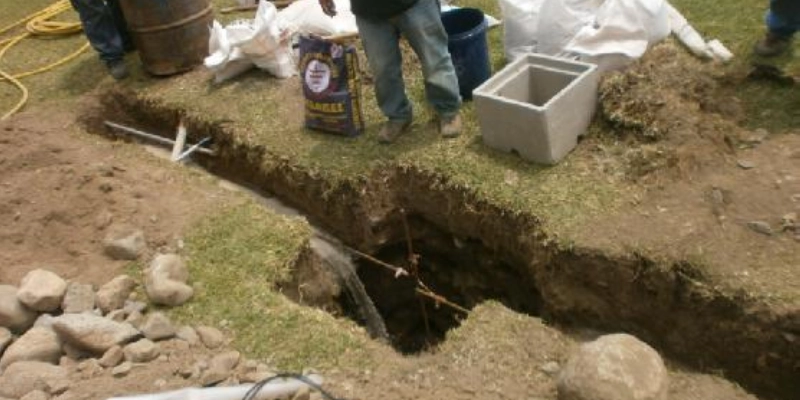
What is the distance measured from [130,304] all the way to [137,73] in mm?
2924

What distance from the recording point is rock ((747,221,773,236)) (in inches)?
116

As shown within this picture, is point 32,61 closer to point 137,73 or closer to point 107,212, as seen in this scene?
point 137,73

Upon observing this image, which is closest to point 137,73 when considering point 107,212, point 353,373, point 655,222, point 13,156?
point 13,156

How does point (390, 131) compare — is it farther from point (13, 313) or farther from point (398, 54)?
point (13, 313)

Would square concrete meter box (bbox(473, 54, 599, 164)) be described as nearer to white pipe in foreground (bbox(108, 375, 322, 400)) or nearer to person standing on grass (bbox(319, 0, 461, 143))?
person standing on grass (bbox(319, 0, 461, 143))

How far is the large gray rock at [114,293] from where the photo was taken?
308 centimetres

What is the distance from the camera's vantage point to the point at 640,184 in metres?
3.30

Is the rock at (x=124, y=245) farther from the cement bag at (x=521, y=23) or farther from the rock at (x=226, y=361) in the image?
the cement bag at (x=521, y=23)

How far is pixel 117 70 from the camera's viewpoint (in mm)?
5363

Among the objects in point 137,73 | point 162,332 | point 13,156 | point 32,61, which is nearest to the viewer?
point 162,332

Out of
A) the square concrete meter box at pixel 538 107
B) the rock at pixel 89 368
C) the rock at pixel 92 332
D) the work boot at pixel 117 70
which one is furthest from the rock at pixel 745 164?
the work boot at pixel 117 70

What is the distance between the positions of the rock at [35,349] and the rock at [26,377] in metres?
0.04

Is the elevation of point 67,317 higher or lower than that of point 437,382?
higher

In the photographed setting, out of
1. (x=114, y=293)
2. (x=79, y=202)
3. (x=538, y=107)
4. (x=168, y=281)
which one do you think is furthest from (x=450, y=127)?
(x=79, y=202)
